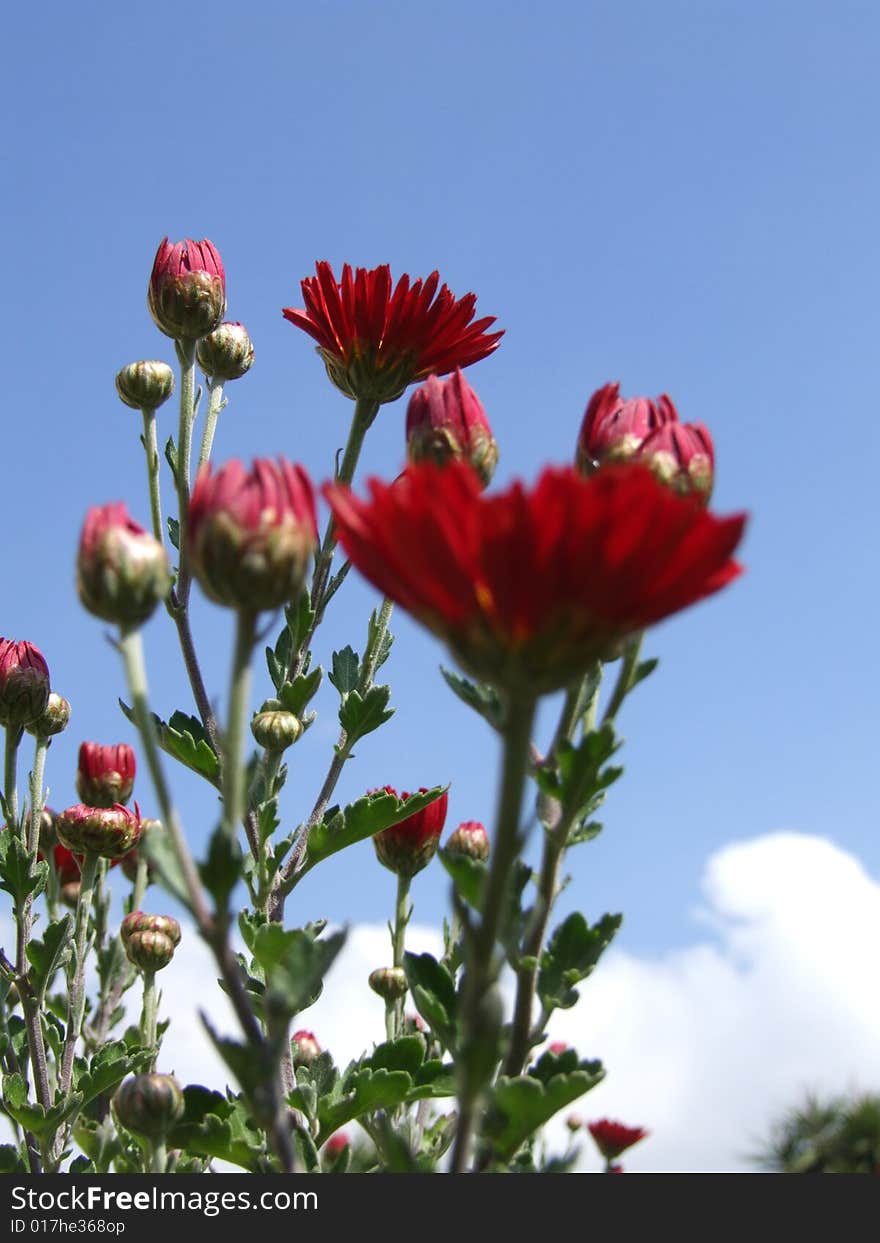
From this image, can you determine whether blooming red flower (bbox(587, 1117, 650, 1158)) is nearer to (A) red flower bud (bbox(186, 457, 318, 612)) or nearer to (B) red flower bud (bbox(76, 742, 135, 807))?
(B) red flower bud (bbox(76, 742, 135, 807))

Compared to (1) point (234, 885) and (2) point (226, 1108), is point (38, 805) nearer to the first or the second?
(2) point (226, 1108)

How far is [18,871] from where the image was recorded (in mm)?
2738

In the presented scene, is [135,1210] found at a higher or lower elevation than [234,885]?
lower

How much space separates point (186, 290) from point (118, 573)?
1530 mm

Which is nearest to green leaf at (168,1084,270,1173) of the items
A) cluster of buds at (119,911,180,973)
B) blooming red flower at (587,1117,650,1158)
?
cluster of buds at (119,911,180,973)

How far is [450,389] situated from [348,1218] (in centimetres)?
96

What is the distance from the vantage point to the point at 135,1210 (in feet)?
5.55

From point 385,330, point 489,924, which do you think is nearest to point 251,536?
point 489,924

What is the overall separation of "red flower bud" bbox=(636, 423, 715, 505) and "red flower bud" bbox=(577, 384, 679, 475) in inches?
1.1

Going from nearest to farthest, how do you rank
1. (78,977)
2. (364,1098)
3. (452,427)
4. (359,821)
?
1. (452,427)
2. (364,1098)
3. (359,821)
4. (78,977)

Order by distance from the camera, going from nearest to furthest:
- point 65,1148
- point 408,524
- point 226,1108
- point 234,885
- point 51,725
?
point 408,524
point 234,885
point 226,1108
point 65,1148
point 51,725

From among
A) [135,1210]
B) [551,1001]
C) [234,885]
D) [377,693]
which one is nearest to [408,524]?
[234,885]

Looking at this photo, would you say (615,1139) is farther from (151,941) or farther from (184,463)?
(184,463)

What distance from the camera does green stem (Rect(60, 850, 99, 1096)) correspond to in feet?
9.12
